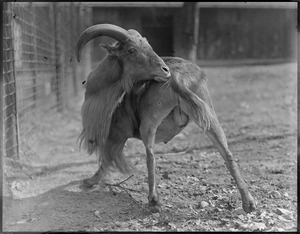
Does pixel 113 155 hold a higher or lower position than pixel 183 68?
lower

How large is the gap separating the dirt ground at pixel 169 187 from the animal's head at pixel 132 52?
3.56ft

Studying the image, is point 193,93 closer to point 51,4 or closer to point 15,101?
point 15,101

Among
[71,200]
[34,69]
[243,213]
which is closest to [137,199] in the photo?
[71,200]

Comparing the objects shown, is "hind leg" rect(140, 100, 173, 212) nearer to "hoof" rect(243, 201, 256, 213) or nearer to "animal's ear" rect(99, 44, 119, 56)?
"animal's ear" rect(99, 44, 119, 56)

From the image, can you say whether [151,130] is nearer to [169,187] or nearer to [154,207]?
[154,207]

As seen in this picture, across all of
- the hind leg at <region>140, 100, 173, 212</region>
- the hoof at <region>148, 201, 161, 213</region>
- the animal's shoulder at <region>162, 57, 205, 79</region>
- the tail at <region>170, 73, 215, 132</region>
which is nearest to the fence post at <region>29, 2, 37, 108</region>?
the animal's shoulder at <region>162, 57, 205, 79</region>

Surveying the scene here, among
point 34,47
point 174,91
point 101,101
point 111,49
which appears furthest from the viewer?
point 34,47

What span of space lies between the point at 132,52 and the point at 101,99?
57 centimetres

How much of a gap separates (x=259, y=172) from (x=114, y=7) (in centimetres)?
320

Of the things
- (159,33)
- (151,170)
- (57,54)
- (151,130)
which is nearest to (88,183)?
(151,170)

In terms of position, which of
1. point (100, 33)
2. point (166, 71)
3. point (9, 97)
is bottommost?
point (9, 97)

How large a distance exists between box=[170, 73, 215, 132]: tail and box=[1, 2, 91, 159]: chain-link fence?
55.6 inches

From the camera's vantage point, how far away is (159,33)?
4969 millimetres

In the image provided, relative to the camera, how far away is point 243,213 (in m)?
3.31
